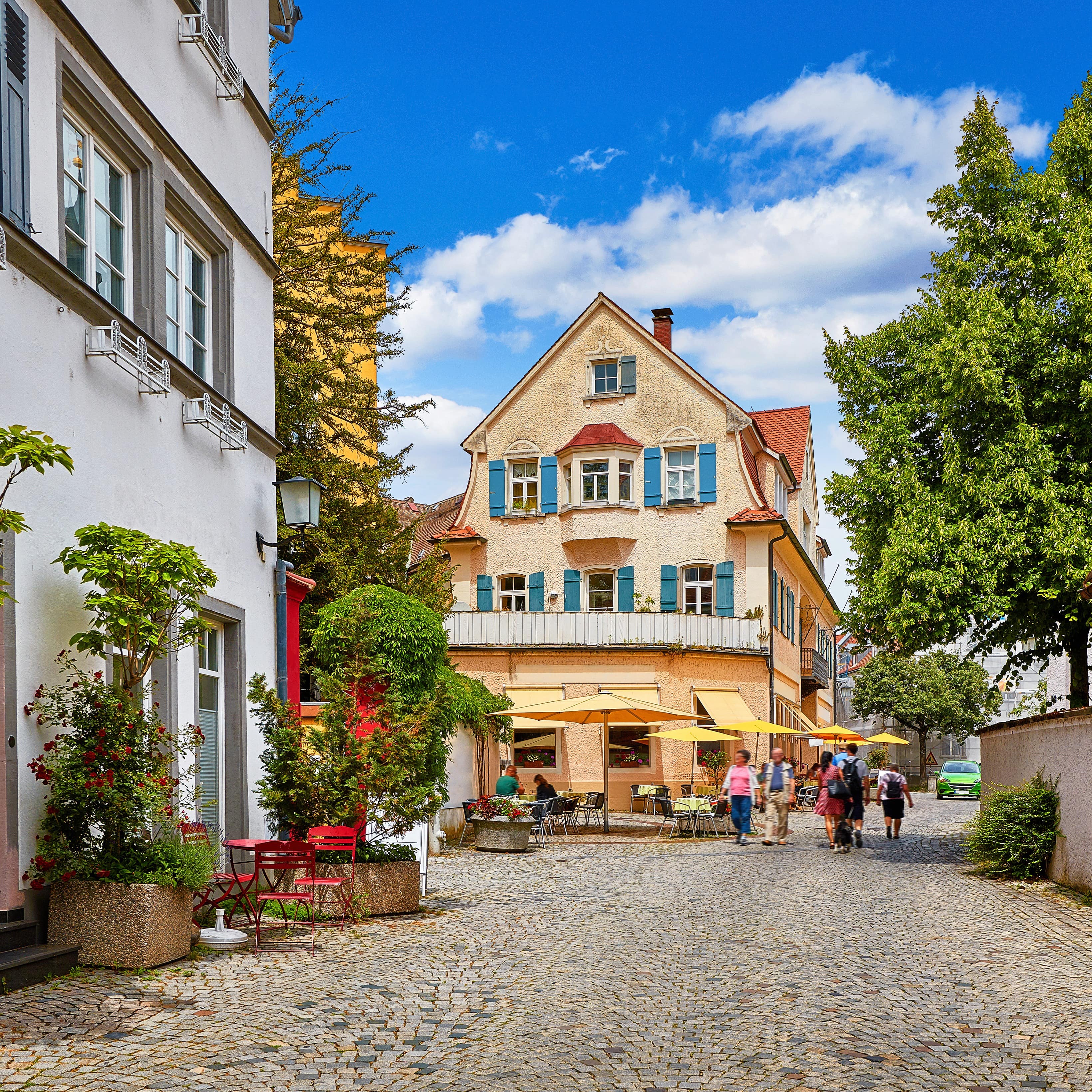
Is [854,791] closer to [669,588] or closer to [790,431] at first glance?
[669,588]

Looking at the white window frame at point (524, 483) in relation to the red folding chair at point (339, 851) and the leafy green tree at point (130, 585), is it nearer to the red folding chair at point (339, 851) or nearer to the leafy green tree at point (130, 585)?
the red folding chair at point (339, 851)

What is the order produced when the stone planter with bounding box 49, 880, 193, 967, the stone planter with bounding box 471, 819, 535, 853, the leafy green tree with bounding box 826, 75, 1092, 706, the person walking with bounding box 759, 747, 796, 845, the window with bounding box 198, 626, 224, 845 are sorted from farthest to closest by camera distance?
the person walking with bounding box 759, 747, 796, 845 → the stone planter with bounding box 471, 819, 535, 853 → the leafy green tree with bounding box 826, 75, 1092, 706 → the window with bounding box 198, 626, 224, 845 → the stone planter with bounding box 49, 880, 193, 967

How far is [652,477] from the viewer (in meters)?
37.1

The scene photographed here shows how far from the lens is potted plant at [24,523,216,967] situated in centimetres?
849

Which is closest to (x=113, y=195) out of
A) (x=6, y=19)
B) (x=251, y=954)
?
(x=6, y=19)

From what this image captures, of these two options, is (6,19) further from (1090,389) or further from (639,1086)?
(1090,389)

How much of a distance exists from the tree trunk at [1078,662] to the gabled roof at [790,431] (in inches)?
973

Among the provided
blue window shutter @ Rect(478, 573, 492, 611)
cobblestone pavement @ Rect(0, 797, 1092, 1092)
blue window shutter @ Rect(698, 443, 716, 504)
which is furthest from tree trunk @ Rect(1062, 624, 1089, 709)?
blue window shutter @ Rect(478, 573, 492, 611)

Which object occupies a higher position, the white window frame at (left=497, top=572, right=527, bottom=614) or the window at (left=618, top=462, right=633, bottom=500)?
the window at (left=618, top=462, right=633, bottom=500)

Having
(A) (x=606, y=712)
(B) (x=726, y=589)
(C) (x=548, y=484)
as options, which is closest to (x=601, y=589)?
(C) (x=548, y=484)

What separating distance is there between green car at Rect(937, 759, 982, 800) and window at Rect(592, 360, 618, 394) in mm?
19774

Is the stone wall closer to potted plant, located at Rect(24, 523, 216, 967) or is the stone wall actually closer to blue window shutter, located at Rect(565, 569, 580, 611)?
potted plant, located at Rect(24, 523, 216, 967)

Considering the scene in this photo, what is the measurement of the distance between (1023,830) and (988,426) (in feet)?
19.6

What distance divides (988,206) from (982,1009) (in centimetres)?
1519
